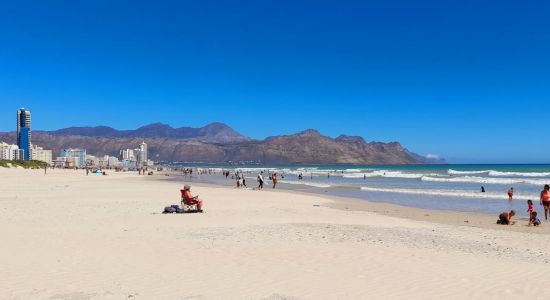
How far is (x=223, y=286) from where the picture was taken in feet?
22.4

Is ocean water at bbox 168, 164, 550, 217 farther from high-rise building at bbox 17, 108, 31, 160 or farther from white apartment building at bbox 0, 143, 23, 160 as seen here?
high-rise building at bbox 17, 108, 31, 160

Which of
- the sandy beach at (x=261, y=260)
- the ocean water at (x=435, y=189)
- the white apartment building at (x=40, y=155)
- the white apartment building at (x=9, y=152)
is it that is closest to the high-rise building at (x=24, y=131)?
the white apartment building at (x=40, y=155)

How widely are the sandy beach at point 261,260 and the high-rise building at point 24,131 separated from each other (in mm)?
169497

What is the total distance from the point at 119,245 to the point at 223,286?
393cm

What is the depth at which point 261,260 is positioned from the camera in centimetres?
857

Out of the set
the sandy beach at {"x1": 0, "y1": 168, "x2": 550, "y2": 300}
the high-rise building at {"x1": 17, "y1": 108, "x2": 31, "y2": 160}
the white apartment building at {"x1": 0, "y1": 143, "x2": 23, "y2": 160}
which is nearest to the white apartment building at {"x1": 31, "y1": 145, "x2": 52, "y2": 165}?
the high-rise building at {"x1": 17, "y1": 108, "x2": 31, "y2": 160}

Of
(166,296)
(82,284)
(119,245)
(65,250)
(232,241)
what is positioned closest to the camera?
(166,296)

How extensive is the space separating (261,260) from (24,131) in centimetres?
19551

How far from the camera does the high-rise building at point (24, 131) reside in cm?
17227

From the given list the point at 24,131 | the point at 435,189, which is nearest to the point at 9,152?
the point at 24,131

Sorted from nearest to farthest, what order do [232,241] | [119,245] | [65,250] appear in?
[65,250] → [119,245] → [232,241]

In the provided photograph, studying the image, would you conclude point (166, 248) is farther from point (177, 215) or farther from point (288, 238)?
point (177, 215)

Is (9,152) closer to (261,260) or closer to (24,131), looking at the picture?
(24,131)

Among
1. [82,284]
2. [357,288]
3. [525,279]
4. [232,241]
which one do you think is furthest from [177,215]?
[525,279]
